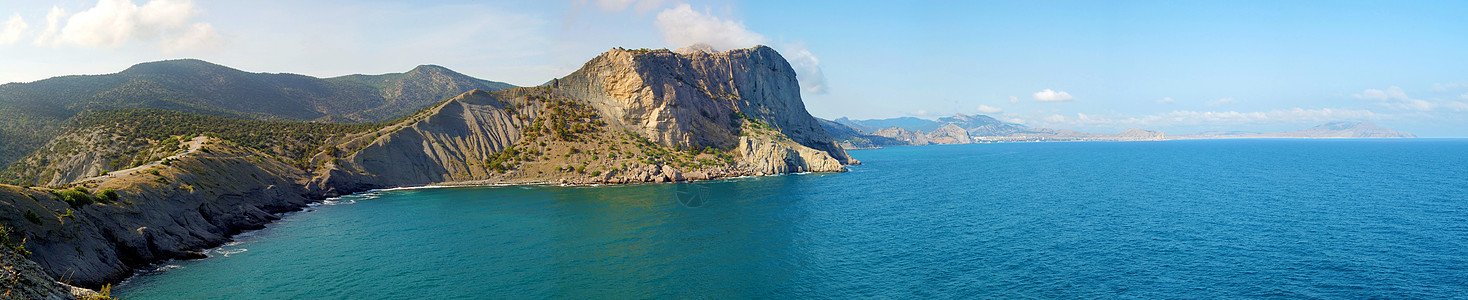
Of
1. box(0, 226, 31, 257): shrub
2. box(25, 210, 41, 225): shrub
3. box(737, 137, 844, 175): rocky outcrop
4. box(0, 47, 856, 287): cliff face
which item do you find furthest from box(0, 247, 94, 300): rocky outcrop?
box(737, 137, 844, 175): rocky outcrop

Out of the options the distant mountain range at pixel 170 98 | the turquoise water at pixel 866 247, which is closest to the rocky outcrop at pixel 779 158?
the turquoise water at pixel 866 247

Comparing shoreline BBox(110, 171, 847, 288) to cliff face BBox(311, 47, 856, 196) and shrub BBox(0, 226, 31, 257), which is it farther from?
shrub BBox(0, 226, 31, 257)

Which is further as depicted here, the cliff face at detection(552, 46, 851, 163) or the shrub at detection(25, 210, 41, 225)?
the cliff face at detection(552, 46, 851, 163)

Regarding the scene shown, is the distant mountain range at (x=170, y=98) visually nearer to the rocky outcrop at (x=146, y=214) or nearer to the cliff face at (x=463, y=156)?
the cliff face at (x=463, y=156)

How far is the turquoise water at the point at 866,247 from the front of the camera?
36.8 m

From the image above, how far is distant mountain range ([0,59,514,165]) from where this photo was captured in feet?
345

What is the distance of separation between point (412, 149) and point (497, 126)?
18.5 meters

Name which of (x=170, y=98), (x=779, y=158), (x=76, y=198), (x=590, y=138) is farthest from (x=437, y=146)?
(x=170, y=98)

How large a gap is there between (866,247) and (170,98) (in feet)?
544

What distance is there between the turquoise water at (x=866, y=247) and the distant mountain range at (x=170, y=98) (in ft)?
228

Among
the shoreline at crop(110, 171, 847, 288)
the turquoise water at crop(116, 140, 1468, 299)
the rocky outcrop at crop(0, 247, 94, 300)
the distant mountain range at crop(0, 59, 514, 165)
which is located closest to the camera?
the rocky outcrop at crop(0, 247, 94, 300)

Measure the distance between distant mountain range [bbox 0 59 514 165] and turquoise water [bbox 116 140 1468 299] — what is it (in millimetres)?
69633

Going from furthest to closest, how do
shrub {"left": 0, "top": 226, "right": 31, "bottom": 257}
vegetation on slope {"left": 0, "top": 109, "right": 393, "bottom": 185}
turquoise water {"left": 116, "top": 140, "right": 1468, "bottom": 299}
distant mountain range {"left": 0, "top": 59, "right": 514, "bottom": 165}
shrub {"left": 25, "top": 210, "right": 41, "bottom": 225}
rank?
distant mountain range {"left": 0, "top": 59, "right": 514, "bottom": 165}, vegetation on slope {"left": 0, "top": 109, "right": 393, "bottom": 185}, shrub {"left": 25, "top": 210, "right": 41, "bottom": 225}, turquoise water {"left": 116, "top": 140, "right": 1468, "bottom": 299}, shrub {"left": 0, "top": 226, "right": 31, "bottom": 257}

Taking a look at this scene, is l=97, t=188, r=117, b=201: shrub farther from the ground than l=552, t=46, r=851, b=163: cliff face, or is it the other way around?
l=552, t=46, r=851, b=163: cliff face
